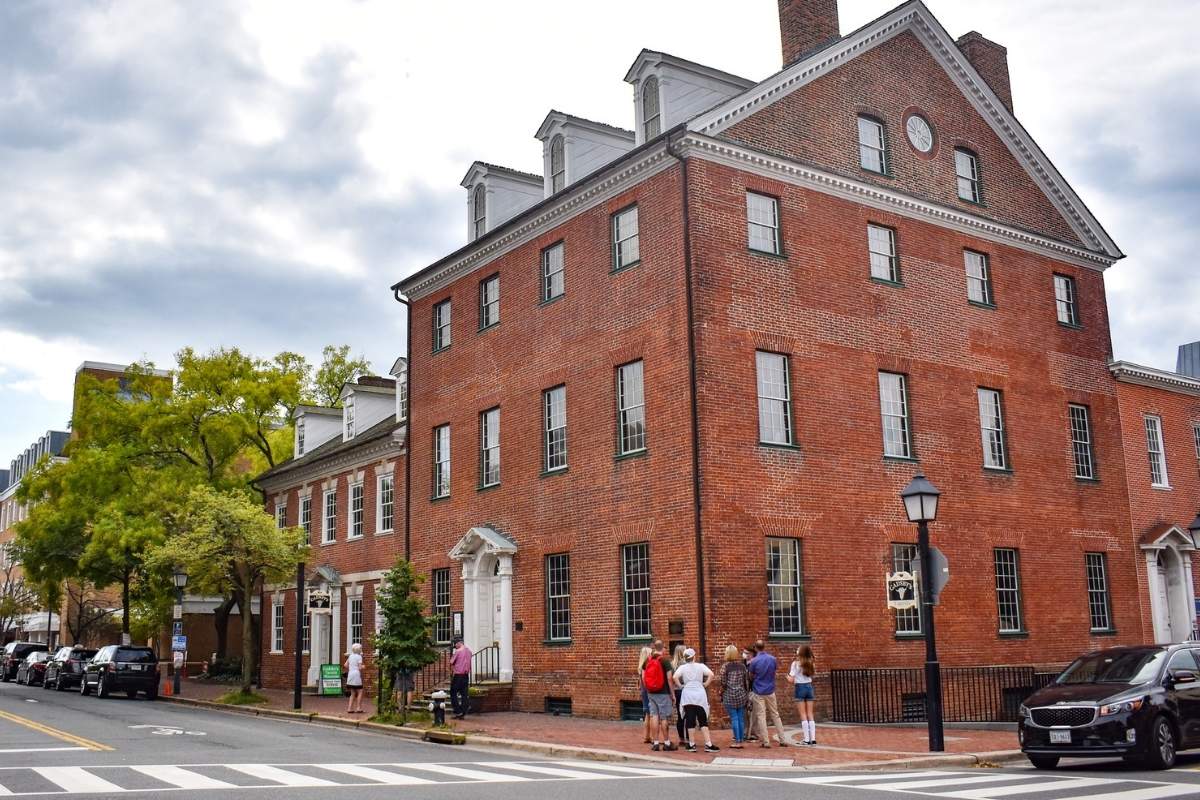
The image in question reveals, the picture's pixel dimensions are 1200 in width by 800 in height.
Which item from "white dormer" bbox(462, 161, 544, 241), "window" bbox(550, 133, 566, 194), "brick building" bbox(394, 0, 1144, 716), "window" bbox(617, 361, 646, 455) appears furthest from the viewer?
"white dormer" bbox(462, 161, 544, 241)

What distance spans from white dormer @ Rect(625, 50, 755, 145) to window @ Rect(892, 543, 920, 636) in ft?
35.3

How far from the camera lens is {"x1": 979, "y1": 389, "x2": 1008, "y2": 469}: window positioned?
90.4 ft

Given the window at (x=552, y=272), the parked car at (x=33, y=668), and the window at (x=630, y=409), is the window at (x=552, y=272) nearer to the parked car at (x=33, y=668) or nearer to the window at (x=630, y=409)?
the window at (x=630, y=409)

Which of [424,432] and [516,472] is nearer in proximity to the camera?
[516,472]

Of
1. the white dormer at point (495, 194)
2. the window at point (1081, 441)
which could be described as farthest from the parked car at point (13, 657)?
the window at point (1081, 441)

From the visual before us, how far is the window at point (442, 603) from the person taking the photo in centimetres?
3023

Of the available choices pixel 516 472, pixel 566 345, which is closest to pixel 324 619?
pixel 516 472

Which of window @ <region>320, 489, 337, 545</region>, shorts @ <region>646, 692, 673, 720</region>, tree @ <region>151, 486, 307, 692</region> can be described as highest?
window @ <region>320, 489, 337, 545</region>

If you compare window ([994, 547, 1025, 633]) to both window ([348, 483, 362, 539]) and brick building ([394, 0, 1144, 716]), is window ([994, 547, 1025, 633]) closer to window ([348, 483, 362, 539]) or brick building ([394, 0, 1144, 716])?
brick building ([394, 0, 1144, 716])

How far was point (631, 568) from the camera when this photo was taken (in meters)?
24.0

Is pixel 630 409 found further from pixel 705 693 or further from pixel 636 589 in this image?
pixel 705 693

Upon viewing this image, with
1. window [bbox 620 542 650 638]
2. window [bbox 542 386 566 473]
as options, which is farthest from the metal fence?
window [bbox 542 386 566 473]

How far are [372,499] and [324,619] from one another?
17.6 ft

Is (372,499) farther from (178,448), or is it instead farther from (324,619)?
(178,448)
